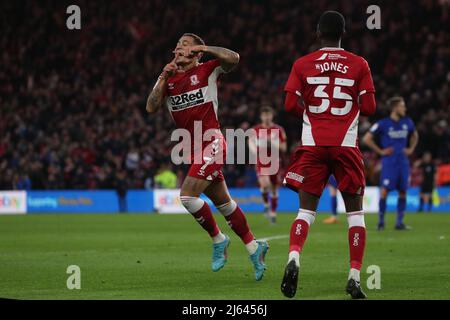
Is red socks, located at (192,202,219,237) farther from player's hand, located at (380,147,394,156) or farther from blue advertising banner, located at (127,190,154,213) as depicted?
blue advertising banner, located at (127,190,154,213)

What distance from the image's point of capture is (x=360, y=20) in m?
34.0

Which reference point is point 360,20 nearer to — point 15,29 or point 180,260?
point 15,29

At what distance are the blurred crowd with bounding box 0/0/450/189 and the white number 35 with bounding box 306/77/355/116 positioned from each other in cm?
2052

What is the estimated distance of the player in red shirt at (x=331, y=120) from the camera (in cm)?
787

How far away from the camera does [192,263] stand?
11023mm

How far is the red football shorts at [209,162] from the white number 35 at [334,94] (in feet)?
6.29

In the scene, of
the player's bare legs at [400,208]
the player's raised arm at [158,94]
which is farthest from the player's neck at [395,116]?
the player's raised arm at [158,94]

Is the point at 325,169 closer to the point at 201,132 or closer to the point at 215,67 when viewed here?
the point at 201,132

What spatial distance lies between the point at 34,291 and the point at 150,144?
921 inches

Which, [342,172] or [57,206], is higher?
[342,172]

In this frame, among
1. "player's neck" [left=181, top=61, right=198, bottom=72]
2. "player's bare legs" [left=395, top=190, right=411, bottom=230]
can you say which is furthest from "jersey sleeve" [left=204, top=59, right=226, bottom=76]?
"player's bare legs" [left=395, top=190, right=411, bottom=230]

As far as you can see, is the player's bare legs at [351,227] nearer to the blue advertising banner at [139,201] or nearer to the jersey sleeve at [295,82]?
the jersey sleeve at [295,82]

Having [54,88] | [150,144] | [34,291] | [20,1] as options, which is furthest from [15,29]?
[34,291]

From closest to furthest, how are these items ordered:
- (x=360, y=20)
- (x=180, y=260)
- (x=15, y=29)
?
(x=180, y=260)
(x=360, y=20)
(x=15, y=29)
